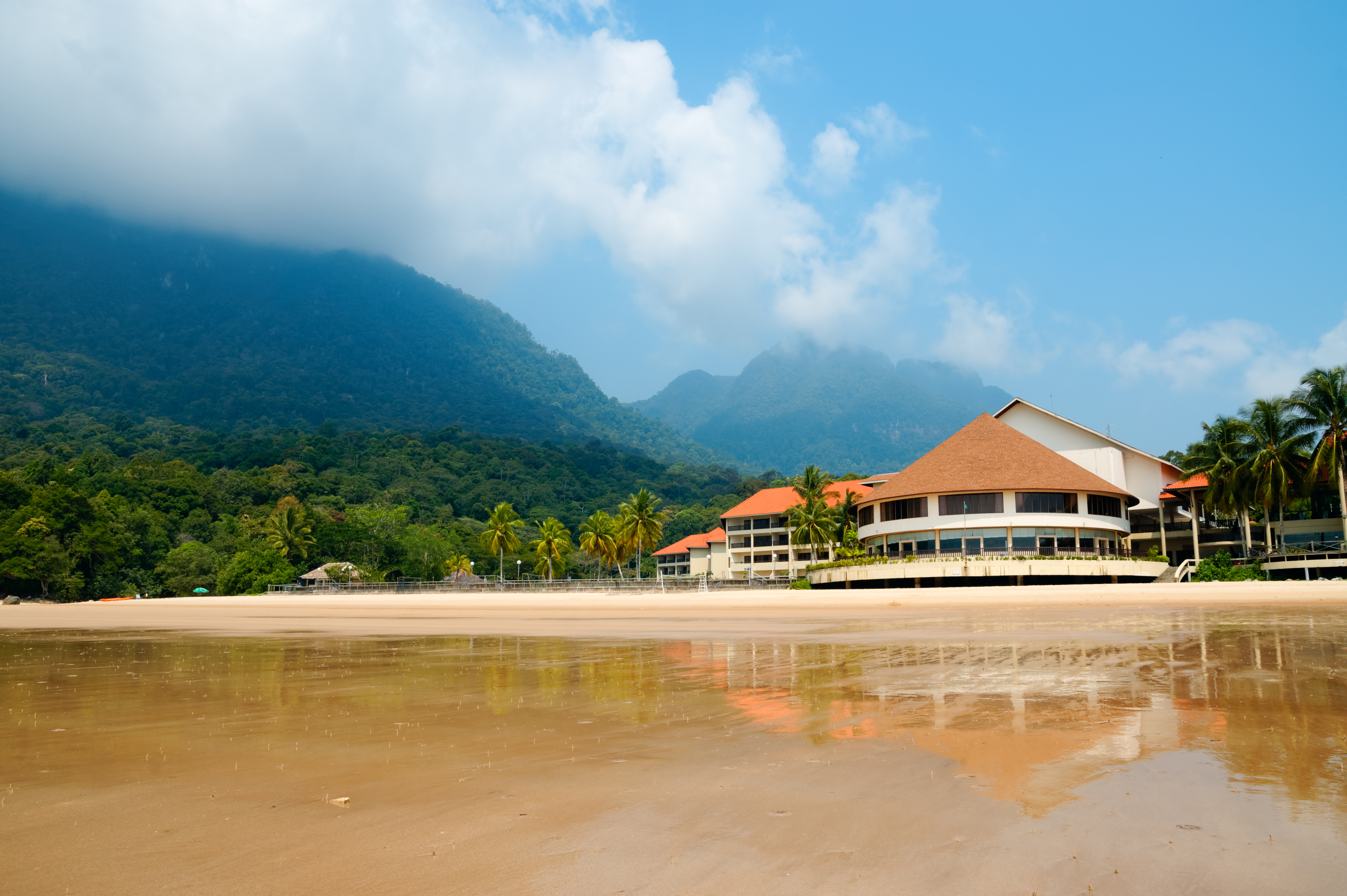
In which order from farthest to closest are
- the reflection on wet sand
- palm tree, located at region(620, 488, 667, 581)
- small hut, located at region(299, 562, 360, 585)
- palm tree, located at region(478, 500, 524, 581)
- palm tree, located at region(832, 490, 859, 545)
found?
1. palm tree, located at region(478, 500, 524, 581)
2. palm tree, located at region(620, 488, 667, 581)
3. small hut, located at region(299, 562, 360, 585)
4. palm tree, located at region(832, 490, 859, 545)
5. the reflection on wet sand

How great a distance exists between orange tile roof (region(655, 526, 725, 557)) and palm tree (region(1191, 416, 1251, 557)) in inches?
1960

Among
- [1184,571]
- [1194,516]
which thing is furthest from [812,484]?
[1194,516]

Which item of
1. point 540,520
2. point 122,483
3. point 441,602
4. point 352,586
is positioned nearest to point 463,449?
point 540,520

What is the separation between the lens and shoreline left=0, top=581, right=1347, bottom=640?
82.5 ft

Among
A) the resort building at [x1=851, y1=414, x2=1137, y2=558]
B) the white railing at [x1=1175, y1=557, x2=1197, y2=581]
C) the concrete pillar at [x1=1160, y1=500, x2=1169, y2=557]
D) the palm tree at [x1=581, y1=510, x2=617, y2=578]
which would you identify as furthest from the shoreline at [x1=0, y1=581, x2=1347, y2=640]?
the palm tree at [x1=581, y1=510, x2=617, y2=578]

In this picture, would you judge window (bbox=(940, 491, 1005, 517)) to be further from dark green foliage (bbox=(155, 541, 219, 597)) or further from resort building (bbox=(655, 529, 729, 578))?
dark green foliage (bbox=(155, 541, 219, 597))

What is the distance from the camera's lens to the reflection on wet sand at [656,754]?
4.61 m

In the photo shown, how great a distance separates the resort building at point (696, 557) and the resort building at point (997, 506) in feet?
99.4

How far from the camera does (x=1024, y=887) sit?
3873 mm

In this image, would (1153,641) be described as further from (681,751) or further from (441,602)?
(441,602)

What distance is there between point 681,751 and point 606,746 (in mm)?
726

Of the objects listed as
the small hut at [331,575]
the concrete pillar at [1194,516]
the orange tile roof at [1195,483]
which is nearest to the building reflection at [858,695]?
the concrete pillar at [1194,516]

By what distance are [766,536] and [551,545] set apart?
23805 mm

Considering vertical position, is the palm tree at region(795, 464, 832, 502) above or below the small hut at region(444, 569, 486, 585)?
above
